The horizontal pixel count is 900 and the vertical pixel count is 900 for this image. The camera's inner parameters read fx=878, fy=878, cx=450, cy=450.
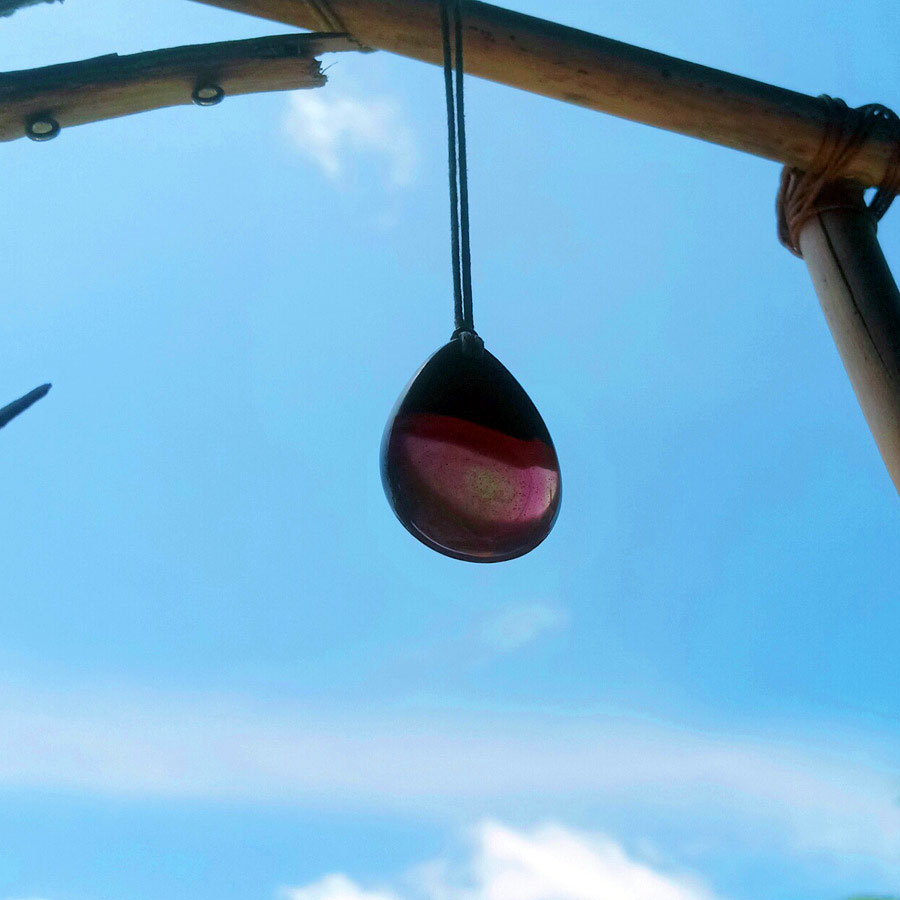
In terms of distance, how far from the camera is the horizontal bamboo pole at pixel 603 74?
56.8 inches

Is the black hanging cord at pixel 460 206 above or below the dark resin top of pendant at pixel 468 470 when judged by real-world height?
above

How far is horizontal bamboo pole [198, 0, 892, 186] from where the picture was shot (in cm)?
144

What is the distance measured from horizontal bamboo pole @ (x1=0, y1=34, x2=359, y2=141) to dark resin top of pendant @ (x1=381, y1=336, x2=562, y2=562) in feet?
2.44

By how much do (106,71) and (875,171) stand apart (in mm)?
1337

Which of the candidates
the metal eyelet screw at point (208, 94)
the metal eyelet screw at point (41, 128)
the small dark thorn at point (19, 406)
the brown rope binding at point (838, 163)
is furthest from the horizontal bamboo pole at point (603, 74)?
the small dark thorn at point (19, 406)

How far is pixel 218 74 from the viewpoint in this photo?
56.3 inches

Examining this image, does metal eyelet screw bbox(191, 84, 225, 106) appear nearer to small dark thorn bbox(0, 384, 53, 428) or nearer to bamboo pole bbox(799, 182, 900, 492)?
small dark thorn bbox(0, 384, 53, 428)

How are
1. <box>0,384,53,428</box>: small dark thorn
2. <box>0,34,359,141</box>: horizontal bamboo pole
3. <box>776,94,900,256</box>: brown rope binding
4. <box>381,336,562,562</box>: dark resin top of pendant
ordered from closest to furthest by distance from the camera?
1. <box>0,384,53,428</box>: small dark thorn
2. <box>381,336,562,562</box>: dark resin top of pendant
3. <box>0,34,359,141</box>: horizontal bamboo pole
4. <box>776,94,900,256</box>: brown rope binding

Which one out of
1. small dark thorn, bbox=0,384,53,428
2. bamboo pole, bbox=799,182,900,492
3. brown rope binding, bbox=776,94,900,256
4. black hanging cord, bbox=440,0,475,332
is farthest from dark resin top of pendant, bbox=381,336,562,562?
brown rope binding, bbox=776,94,900,256

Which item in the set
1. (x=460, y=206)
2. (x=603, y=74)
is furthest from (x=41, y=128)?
(x=603, y=74)

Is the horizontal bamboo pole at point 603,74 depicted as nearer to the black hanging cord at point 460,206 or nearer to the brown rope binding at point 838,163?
the brown rope binding at point 838,163

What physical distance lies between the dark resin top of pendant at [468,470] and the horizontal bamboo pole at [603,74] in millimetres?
745

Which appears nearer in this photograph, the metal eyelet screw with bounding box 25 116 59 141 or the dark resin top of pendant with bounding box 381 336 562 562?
the dark resin top of pendant with bounding box 381 336 562 562

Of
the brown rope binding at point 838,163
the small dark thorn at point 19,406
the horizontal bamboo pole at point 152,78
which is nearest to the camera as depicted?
the small dark thorn at point 19,406
